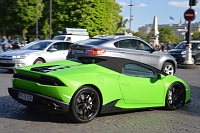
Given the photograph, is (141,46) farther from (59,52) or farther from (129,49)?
(59,52)

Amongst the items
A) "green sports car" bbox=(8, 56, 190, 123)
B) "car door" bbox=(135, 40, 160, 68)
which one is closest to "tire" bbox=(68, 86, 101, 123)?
"green sports car" bbox=(8, 56, 190, 123)

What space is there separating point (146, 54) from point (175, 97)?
514cm

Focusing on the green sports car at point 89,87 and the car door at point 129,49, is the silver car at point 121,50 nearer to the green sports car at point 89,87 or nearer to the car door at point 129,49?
the car door at point 129,49

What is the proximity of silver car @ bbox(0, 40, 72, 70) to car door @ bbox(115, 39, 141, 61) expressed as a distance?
11.4 feet

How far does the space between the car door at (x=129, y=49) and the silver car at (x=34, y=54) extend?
3.48m

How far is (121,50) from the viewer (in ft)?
38.3

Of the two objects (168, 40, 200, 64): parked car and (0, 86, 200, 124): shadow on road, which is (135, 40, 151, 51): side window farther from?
(168, 40, 200, 64): parked car

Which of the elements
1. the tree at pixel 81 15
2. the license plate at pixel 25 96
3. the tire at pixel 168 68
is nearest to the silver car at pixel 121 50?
the tire at pixel 168 68

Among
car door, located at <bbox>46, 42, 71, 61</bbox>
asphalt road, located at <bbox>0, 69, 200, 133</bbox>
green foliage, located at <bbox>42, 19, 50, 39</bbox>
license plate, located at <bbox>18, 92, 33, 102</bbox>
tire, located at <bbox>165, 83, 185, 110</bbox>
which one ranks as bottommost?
asphalt road, located at <bbox>0, 69, 200, 133</bbox>

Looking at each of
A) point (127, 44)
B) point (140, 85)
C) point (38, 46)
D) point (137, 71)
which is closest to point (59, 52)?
point (38, 46)

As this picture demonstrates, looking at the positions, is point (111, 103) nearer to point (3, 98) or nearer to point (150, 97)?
point (150, 97)

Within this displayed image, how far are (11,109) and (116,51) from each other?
553 cm

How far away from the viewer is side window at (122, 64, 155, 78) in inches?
251

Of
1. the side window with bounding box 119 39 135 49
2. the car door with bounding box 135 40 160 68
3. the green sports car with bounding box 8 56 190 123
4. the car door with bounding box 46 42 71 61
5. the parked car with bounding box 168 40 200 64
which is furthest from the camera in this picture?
the parked car with bounding box 168 40 200 64
